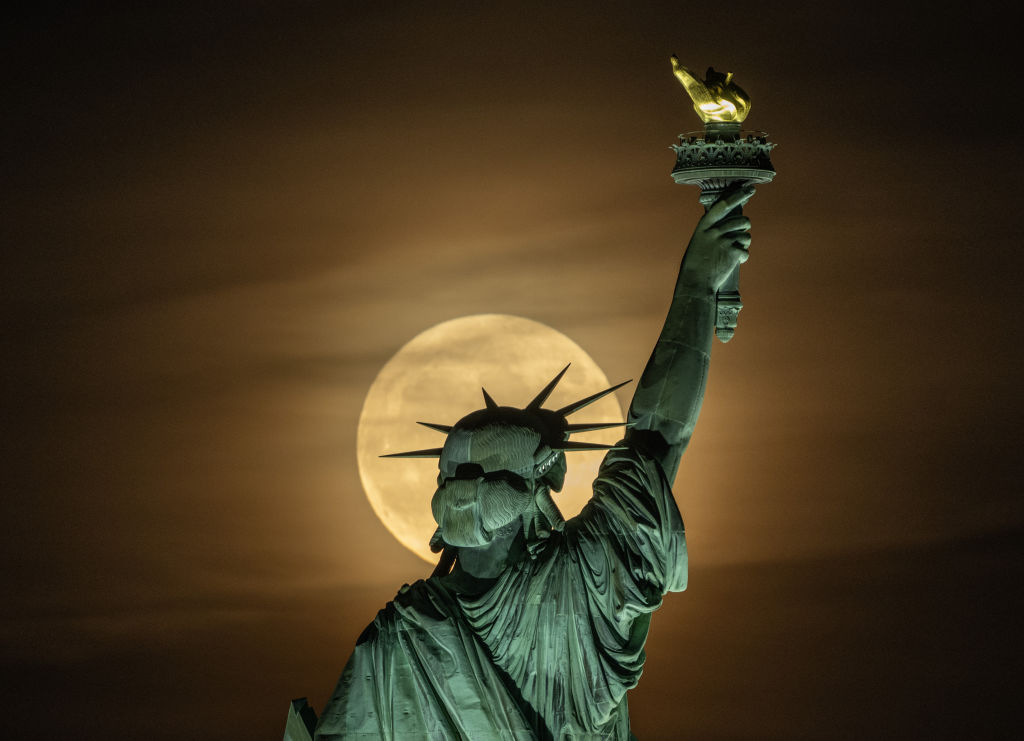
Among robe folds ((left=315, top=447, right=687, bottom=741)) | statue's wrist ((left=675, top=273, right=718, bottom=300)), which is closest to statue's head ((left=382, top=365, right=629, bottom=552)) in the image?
robe folds ((left=315, top=447, right=687, bottom=741))

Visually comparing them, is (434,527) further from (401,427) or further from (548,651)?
(548,651)

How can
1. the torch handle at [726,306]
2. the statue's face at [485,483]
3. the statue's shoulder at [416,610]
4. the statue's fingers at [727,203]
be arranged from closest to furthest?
1. the statue's face at [485,483]
2. the statue's shoulder at [416,610]
3. the statue's fingers at [727,203]
4. the torch handle at [726,306]

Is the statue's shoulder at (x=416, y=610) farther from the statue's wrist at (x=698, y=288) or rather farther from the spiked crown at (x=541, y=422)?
the statue's wrist at (x=698, y=288)

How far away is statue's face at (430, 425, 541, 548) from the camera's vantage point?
898 centimetres

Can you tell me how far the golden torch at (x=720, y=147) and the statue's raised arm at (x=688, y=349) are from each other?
0.25ft

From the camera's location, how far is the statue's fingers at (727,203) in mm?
9234

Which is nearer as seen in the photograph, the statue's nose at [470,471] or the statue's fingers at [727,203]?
the statue's nose at [470,471]

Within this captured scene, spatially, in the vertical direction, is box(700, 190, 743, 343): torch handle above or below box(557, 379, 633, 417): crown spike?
above

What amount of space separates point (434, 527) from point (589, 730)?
68.3 inches

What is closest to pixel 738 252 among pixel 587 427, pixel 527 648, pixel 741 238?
pixel 741 238

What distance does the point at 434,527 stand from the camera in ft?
34.4

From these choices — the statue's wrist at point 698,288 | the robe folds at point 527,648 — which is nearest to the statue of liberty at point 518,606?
the robe folds at point 527,648

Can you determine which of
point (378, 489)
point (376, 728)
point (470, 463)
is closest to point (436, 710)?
point (376, 728)

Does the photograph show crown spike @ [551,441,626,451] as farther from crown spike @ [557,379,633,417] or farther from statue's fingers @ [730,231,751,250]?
statue's fingers @ [730,231,751,250]
